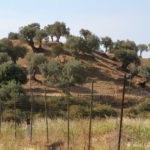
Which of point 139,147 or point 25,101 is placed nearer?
point 139,147

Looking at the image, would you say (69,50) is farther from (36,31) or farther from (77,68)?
(77,68)

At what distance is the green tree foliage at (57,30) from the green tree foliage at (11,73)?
31.8m

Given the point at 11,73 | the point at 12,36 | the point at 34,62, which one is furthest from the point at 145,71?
the point at 12,36

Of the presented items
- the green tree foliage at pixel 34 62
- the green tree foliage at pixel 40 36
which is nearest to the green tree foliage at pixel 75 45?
the green tree foliage at pixel 40 36

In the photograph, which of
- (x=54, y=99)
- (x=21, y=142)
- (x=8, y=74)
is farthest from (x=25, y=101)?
(x=21, y=142)

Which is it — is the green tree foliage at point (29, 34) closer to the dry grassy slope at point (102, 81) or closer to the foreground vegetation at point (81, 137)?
the dry grassy slope at point (102, 81)

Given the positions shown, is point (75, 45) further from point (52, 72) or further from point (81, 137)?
point (81, 137)

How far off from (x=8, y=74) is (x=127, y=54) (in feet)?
90.5

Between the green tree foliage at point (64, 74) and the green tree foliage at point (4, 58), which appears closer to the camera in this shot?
the green tree foliage at point (64, 74)

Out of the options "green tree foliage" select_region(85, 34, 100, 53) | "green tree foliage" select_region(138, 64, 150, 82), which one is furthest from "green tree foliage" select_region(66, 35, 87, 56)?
"green tree foliage" select_region(138, 64, 150, 82)

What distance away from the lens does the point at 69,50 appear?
264 feet

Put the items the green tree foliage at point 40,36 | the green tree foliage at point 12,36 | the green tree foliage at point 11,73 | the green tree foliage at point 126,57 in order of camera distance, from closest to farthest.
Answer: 1. the green tree foliage at point 11,73
2. the green tree foliage at point 126,57
3. the green tree foliage at point 40,36
4. the green tree foliage at point 12,36

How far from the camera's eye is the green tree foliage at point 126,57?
78312 mm

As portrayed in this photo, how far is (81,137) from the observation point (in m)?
11.6
